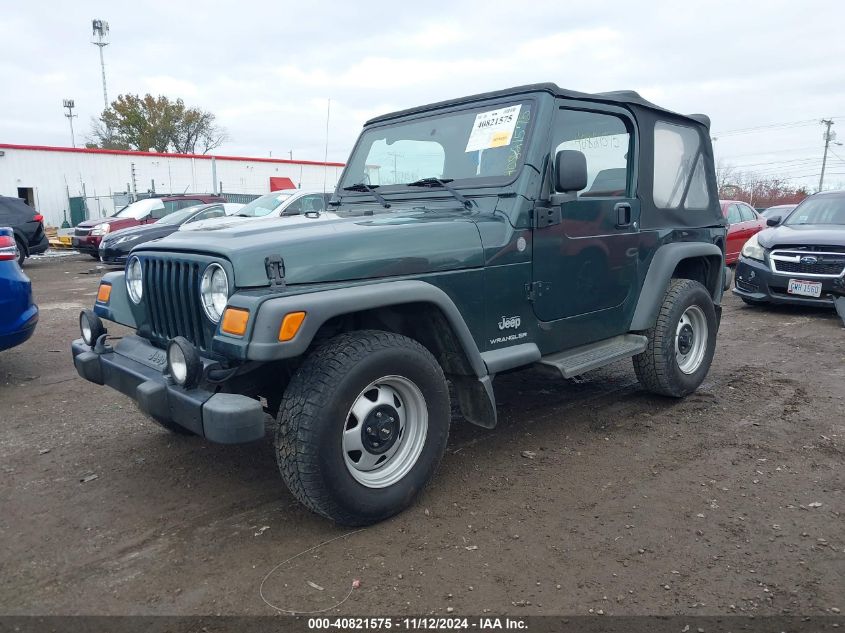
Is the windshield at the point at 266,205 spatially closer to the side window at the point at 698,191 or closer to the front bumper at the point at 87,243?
the front bumper at the point at 87,243

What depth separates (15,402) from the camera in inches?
192

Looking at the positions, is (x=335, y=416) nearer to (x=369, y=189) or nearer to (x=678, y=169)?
(x=369, y=189)

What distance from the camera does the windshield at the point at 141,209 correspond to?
53.4 feet

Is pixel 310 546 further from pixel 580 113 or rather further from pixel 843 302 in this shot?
pixel 843 302

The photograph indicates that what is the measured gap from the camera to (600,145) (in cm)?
409

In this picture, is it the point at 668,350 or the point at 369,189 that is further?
the point at 668,350


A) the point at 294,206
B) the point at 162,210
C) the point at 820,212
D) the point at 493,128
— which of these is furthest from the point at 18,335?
the point at 162,210

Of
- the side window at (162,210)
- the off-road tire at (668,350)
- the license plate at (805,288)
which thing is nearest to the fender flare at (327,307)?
the off-road tire at (668,350)

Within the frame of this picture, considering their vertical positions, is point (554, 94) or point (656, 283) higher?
point (554, 94)

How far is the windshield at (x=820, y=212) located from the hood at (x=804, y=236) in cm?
20

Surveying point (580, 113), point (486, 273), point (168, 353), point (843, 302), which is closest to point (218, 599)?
point (168, 353)

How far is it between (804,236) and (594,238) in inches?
212

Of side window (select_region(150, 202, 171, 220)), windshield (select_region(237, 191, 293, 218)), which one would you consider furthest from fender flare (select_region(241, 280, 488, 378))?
side window (select_region(150, 202, 171, 220))

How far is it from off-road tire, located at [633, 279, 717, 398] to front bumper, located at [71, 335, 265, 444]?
291cm
